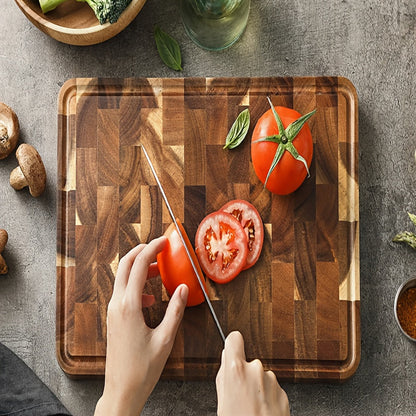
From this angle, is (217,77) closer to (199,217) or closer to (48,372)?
(199,217)

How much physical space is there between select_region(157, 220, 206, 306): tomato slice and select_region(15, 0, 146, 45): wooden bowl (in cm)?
67

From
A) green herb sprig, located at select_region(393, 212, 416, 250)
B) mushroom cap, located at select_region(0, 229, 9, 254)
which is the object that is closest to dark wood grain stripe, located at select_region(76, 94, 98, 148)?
mushroom cap, located at select_region(0, 229, 9, 254)

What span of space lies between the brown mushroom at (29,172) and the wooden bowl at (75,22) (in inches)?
Result: 15.3

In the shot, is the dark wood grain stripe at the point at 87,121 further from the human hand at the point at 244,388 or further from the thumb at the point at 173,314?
the human hand at the point at 244,388

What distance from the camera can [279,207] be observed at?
1.69 m

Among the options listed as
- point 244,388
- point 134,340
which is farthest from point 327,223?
point 134,340

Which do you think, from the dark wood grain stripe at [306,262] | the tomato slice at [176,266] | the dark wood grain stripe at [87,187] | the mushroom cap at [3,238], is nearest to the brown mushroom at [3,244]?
the mushroom cap at [3,238]

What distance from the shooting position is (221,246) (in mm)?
1609

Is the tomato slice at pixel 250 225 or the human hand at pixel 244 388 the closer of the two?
the human hand at pixel 244 388

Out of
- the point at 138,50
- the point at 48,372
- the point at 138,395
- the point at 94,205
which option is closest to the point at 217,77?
the point at 138,50

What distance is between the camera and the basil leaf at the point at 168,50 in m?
1.77

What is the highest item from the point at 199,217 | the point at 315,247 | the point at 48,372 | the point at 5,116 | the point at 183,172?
the point at 5,116

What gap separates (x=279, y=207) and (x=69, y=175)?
0.70 metres

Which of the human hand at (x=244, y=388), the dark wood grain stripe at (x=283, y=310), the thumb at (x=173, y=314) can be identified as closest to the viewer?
the human hand at (x=244, y=388)
